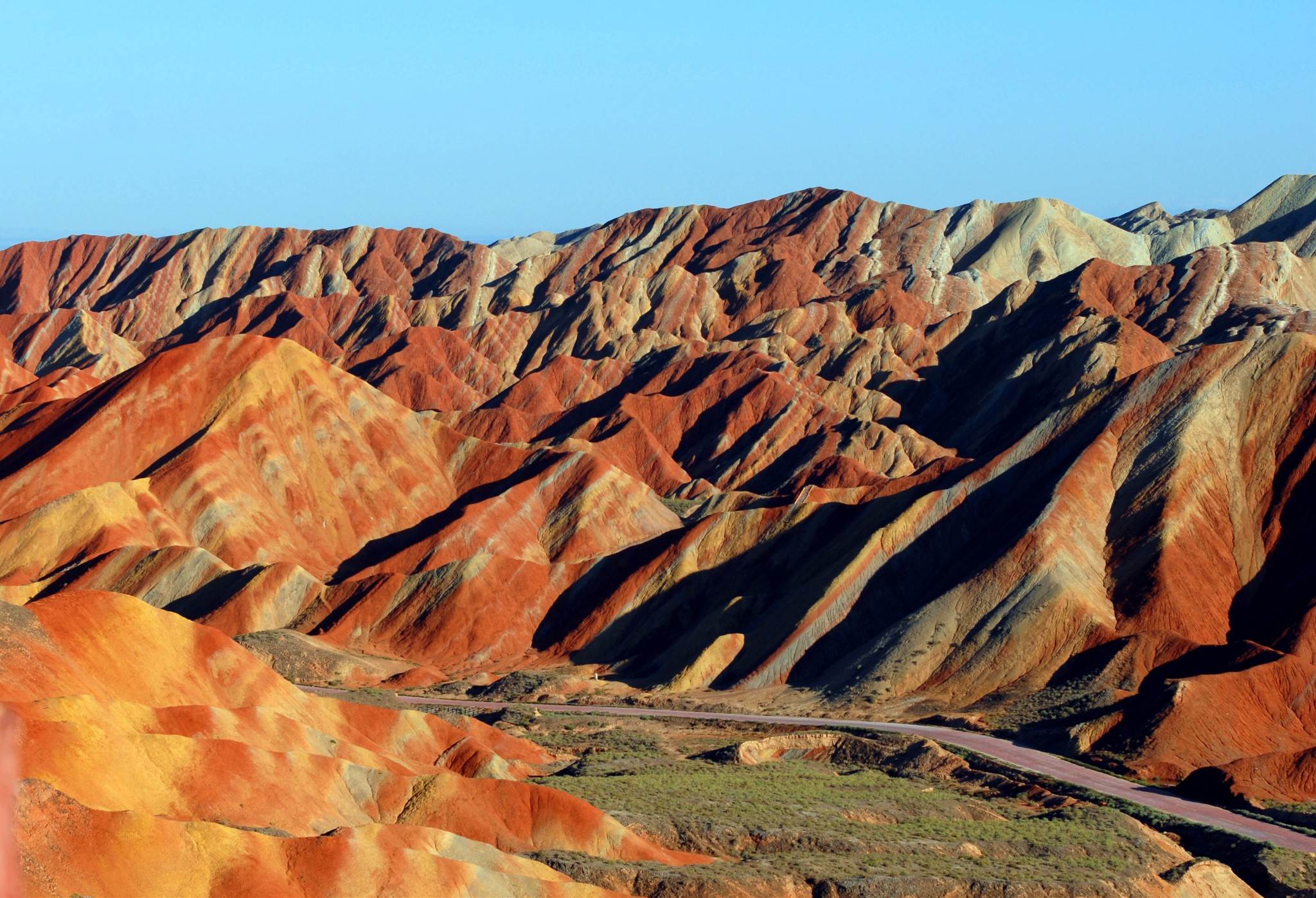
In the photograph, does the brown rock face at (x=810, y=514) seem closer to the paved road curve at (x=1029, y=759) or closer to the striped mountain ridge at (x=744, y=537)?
the striped mountain ridge at (x=744, y=537)

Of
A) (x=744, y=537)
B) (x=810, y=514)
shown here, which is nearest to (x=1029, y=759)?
(x=810, y=514)

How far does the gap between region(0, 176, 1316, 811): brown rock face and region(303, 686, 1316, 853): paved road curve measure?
2.40 m

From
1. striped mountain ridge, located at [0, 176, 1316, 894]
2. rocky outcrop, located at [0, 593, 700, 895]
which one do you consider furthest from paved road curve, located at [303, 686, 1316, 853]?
rocky outcrop, located at [0, 593, 700, 895]

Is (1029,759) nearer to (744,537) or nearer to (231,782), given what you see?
(231,782)

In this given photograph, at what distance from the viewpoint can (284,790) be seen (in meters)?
46.6

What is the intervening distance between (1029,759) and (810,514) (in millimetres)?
35360

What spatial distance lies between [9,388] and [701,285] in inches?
3226

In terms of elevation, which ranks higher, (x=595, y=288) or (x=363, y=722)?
(x=595, y=288)

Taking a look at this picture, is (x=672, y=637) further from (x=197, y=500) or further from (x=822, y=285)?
(x=822, y=285)

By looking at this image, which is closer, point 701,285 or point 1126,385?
point 1126,385

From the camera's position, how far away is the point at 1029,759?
6781 cm

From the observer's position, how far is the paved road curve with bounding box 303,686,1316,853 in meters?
57.2

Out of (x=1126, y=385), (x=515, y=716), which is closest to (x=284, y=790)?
(x=515, y=716)

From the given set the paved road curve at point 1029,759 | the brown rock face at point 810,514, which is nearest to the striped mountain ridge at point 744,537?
the brown rock face at point 810,514
